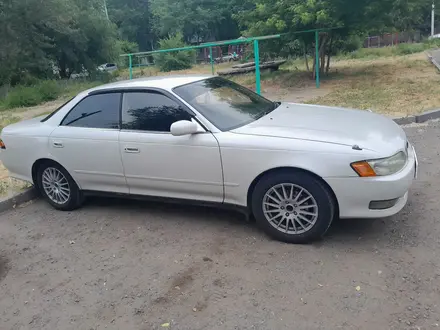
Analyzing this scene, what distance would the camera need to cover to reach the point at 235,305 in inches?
122

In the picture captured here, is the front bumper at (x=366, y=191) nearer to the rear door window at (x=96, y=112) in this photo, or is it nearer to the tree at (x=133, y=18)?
the rear door window at (x=96, y=112)

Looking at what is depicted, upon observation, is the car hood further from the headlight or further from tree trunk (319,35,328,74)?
tree trunk (319,35,328,74)

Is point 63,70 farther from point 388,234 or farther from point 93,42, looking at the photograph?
point 388,234

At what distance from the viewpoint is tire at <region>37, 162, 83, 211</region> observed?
4977mm

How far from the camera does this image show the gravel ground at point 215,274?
9.73 ft

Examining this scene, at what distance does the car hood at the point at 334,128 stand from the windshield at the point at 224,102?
0.16 metres

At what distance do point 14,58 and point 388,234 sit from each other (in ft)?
73.9

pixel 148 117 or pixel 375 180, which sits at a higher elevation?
pixel 148 117

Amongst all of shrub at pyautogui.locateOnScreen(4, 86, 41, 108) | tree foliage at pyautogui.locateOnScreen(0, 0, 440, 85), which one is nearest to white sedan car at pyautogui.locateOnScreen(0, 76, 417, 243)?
tree foliage at pyautogui.locateOnScreen(0, 0, 440, 85)

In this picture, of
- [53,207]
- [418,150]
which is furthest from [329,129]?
[53,207]

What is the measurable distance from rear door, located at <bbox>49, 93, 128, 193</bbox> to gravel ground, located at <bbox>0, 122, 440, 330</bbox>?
492 mm

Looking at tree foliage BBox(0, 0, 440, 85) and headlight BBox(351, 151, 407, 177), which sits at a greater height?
tree foliage BBox(0, 0, 440, 85)

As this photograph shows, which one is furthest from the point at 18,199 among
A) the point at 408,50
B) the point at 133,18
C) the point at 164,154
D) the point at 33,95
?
the point at 133,18

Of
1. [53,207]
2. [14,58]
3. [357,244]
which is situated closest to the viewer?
[357,244]
